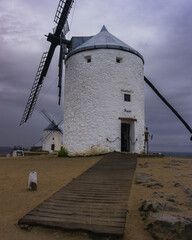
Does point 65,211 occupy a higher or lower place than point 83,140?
lower

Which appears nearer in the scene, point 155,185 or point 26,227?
point 26,227

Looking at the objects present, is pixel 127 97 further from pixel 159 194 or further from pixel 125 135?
pixel 159 194

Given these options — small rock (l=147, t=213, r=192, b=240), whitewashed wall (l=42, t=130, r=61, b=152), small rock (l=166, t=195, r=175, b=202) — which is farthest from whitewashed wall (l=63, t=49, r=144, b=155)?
whitewashed wall (l=42, t=130, r=61, b=152)

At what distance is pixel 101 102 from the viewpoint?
48.1 feet

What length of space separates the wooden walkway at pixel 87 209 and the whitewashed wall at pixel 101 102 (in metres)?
8.38

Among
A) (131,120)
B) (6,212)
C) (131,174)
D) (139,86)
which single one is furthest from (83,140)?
(6,212)

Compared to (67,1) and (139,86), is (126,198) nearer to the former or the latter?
(139,86)

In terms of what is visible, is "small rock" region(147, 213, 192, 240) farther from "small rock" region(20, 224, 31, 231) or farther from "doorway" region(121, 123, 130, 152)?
"doorway" region(121, 123, 130, 152)

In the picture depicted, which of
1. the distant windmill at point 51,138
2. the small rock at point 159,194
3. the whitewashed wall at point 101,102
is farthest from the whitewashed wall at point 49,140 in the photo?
the small rock at point 159,194

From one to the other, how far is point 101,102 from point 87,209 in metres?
11.1

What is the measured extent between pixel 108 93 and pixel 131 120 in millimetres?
2737

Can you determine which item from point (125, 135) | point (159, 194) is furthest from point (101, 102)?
point (159, 194)

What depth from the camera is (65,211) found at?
12.7 feet

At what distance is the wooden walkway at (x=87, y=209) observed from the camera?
3328 millimetres
